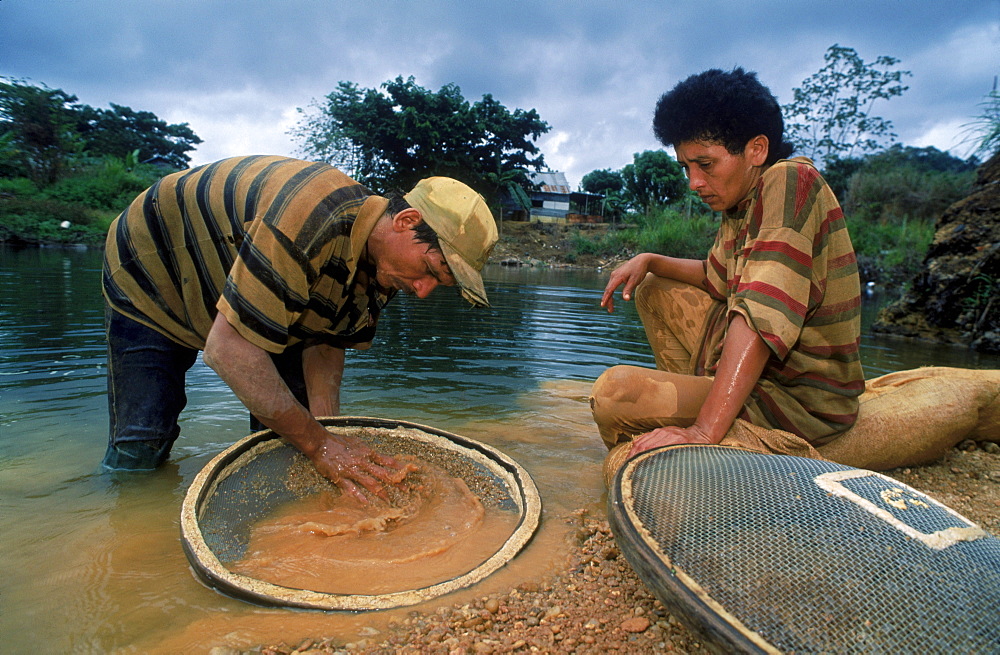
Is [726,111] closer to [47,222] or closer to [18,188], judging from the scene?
[47,222]


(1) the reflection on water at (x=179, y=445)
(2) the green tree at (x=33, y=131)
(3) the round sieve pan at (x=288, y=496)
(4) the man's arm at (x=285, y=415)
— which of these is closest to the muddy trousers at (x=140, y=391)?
(1) the reflection on water at (x=179, y=445)

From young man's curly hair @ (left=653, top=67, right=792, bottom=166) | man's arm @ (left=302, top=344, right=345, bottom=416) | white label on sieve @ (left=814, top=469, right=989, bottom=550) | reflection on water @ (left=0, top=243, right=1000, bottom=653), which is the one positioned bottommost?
reflection on water @ (left=0, top=243, right=1000, bottom=653)

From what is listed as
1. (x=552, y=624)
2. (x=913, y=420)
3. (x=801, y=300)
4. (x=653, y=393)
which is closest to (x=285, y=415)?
(x=552, y=624)

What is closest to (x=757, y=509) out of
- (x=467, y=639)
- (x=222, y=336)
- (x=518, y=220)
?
(x=467, y=639)

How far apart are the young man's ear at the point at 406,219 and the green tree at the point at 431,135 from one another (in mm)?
27968

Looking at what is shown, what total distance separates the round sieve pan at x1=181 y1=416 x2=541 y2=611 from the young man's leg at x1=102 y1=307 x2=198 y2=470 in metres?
0.71

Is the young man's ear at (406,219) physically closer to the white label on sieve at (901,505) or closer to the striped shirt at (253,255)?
the striped shirt at (253,255)

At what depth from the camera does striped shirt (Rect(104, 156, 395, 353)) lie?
6.35 feet

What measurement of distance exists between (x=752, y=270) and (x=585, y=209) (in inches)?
1736

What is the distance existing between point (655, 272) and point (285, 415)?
2.06 m

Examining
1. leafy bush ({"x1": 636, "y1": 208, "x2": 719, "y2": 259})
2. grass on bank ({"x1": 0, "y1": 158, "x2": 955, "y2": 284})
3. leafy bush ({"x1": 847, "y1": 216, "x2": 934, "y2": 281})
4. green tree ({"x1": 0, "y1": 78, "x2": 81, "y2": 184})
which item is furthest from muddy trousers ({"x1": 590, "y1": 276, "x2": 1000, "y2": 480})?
green tree ({"x1": 0, "y1": 78, "x2": 81, "y2": 184})

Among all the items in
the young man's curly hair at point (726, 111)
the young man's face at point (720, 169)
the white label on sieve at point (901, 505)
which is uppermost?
the young man's curly hair at point (726, 111)

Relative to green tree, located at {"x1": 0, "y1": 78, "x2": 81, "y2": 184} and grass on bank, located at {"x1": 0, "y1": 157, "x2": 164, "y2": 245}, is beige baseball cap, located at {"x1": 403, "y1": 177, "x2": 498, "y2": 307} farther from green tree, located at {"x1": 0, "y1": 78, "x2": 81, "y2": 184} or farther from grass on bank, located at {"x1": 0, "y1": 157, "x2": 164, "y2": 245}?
green tree, located at {"x1": 0, "y1": 78, "x2": 81, "y2": 184}

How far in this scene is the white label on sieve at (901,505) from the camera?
1.33 meters
